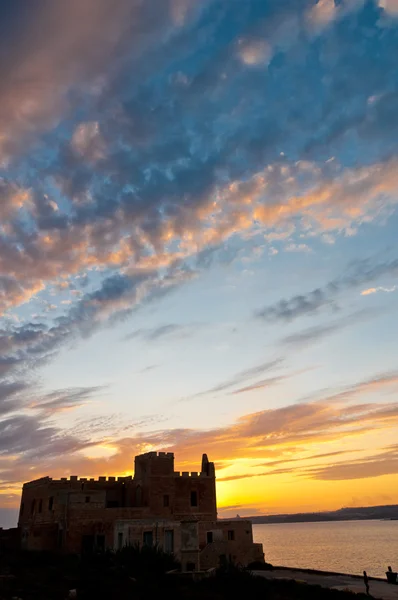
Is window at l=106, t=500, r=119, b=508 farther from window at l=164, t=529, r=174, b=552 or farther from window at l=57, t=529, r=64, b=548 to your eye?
window at l=164, t=529, r=174, b=552

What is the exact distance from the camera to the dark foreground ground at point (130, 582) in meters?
25.8

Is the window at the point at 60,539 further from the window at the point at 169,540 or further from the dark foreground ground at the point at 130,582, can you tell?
the window at the point at 169,540

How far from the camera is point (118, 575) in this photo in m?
29.6

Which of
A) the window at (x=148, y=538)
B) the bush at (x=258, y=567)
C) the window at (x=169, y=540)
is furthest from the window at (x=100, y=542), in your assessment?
the bush at (x=258, y=567)

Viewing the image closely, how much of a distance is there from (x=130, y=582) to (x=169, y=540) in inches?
507

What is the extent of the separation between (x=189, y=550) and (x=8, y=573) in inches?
A: 508

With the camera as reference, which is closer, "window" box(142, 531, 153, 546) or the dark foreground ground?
the dark foreground ground

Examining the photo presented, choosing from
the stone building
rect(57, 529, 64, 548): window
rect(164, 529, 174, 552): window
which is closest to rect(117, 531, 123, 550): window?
the stone building

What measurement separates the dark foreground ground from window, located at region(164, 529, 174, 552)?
3.86m

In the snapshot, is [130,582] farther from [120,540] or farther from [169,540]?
[169,540]

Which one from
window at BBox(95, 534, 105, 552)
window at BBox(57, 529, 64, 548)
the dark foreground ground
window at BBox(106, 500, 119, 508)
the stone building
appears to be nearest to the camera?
the dark foreground ground

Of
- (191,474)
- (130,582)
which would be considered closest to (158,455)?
(191,474)

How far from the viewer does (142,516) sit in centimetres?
Result: 4700

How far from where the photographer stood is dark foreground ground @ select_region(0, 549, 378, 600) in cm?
2575
